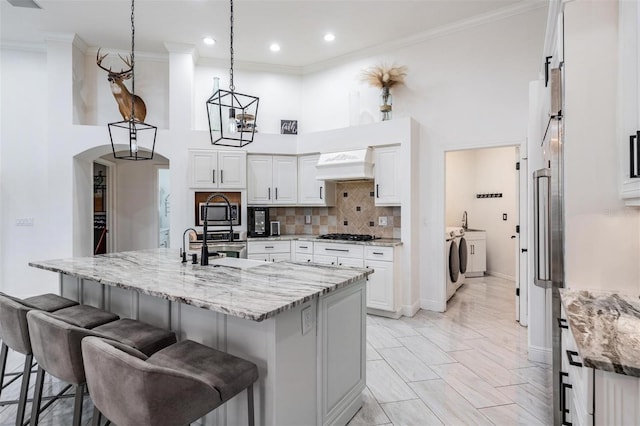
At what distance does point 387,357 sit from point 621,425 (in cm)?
223

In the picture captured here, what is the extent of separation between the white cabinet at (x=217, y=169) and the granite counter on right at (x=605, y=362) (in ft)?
→ 14.1

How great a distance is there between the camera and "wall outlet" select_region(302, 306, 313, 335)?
5.88ft

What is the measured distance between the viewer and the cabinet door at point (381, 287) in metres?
4.20

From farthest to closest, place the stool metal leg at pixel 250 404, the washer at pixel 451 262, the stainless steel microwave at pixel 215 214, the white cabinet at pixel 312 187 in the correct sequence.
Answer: the white cabinet at pixel 312 187, the stainless steel microwave at pixel 215 214, the washer at pixel 451 262, the stool metal leg at pixel 250 404

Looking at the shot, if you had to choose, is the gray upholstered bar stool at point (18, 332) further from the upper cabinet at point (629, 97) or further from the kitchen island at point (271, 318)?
the upper cabinet at point (629, 97)

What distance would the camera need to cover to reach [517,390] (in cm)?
259

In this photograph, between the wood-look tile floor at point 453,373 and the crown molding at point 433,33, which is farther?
the crown molding at point 433,33

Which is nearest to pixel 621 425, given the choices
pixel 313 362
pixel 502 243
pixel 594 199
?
pixel 594 199

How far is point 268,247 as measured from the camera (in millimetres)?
4938

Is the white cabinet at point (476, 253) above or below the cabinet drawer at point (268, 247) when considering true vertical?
below

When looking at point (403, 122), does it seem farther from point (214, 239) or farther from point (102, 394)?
point (102, 394)

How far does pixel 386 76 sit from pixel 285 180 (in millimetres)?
2095

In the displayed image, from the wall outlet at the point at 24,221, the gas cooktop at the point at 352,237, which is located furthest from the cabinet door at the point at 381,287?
the wall outlet at the point at 24,221

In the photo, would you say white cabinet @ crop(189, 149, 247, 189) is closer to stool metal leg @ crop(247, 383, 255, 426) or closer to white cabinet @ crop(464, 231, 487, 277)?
stool metal leg @ crop(247, 383, 255, 426)
